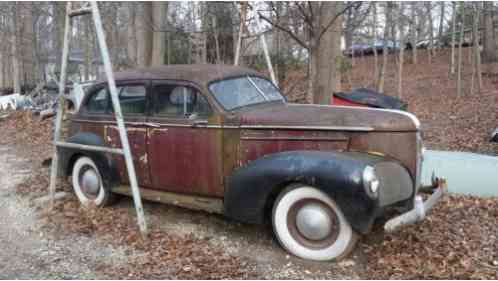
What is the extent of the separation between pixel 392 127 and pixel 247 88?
1747 millimetres

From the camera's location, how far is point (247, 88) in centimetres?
542

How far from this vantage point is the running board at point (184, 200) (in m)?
4.95

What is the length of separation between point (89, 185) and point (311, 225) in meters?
3.12

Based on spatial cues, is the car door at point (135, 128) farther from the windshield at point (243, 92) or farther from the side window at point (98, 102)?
the windshield at point (243, 92)

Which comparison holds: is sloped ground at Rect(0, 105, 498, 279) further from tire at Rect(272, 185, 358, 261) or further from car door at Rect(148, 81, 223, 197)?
car door at Rect(148, 81, 223, 197)

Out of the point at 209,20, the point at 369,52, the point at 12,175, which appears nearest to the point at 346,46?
the point at 369,52

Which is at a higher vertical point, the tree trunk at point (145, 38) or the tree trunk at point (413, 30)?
the tree trunk at point (413, 30)

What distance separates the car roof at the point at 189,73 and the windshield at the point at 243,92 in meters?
0.08

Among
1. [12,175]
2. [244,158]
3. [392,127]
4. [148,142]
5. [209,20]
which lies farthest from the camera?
[209,20]

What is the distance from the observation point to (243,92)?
5320 millimetres

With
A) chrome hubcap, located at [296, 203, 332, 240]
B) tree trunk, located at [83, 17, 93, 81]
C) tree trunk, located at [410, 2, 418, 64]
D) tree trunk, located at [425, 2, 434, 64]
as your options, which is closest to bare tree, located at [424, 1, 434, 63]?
tree trunk, located at [425, 2, 434, 64]

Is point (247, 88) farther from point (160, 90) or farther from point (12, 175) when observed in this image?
point (12, 175)

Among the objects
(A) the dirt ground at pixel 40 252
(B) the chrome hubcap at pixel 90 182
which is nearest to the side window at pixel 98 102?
(B) the chrome hubcap at pixel 90 182

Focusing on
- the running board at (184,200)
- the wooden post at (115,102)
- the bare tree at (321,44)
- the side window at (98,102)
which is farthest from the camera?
the bare tree at (321,44)
